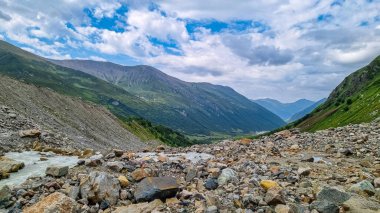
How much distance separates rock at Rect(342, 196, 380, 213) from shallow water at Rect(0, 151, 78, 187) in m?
18.4

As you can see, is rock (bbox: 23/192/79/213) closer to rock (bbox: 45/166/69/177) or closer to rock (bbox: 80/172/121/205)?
rock (bbox: 80/172/121/205)

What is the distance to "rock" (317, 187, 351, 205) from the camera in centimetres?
1658

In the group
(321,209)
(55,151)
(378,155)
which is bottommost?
(55,151)

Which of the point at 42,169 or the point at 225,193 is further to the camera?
the point at 42,169

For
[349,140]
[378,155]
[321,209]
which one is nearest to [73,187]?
[321,209]

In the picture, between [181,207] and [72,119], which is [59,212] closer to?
[181,207]

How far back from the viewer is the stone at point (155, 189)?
703 inches

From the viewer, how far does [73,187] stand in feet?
62.9

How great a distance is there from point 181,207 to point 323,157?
51.6 feet

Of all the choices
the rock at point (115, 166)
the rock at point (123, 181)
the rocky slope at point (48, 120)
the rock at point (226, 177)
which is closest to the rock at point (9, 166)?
the rock at point (115, 166)

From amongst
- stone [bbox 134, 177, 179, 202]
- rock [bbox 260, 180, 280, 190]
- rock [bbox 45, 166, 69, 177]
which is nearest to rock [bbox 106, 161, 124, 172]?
rock [bbox 45, 166, 69, 177]

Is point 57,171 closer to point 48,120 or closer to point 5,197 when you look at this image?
point 5,197

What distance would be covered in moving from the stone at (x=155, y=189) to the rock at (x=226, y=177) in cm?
275

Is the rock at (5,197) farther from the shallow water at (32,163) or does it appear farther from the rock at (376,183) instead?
the rock at (376,183)
